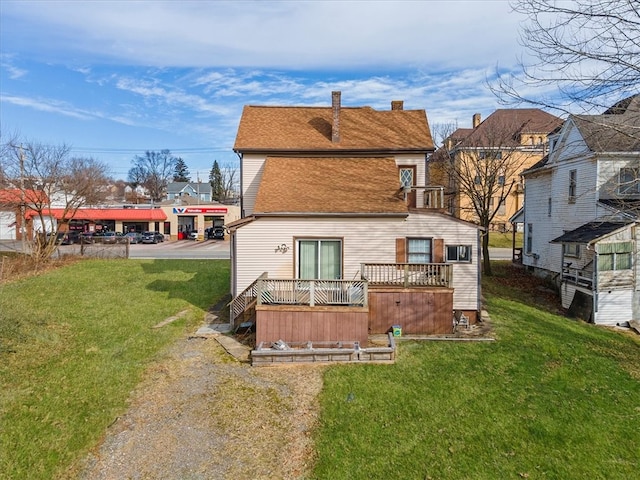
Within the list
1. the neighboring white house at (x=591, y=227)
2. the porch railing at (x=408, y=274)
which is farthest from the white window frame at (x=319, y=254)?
the neighboring white house at (x=591, y=227)

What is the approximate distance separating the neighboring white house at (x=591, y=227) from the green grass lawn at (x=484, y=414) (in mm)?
6041

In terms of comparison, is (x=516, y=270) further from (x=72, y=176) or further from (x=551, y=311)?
(x=72, y=176)

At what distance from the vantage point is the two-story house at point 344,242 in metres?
12.0

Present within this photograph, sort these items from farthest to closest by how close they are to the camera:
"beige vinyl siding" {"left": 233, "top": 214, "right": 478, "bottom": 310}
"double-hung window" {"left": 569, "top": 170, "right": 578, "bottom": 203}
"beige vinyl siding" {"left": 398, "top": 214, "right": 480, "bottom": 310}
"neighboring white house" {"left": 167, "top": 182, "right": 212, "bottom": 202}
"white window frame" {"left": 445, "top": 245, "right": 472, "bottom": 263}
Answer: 1. "neighboring white house" {"left": 167, "top": 182, "right": 212, "bottom": 202}
2. "double-hung window" {"left": 569, "top": 170, "right": 578, "bottom": 203}
3. "white window frame" {"left": 445, "top": 245, "right": 472, "bottom": 263}
4. "beige vinyl siding" {"left": 398, "top": 214, "right": 480, "bottom": 310}
5. "beige vinyl siding" {"left": 233, "top": 214, "right": 478, "bottom": 310}

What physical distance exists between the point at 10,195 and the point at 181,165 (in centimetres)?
8941

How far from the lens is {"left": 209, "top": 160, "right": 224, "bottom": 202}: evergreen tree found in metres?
95.6

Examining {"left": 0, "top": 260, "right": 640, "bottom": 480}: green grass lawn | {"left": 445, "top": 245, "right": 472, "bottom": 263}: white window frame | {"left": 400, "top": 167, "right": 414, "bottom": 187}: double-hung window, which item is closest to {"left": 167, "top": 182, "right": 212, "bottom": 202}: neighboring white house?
{"left": 0, "top": 260, "right": 640, "bottom": 480}: green grass lawn

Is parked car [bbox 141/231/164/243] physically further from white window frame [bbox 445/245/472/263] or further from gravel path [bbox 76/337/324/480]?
white window frame [bbox 445/245/472/263]

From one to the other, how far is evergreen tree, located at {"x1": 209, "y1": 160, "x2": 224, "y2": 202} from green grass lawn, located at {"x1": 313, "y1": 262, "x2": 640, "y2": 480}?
→ 88.9m

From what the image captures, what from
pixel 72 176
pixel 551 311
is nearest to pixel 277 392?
pixel 551 311

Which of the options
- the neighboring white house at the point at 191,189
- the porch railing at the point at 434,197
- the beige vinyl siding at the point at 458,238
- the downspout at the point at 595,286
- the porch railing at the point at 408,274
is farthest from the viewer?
the neighboring white house at the point at 191,189

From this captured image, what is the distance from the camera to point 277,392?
30.3 feet

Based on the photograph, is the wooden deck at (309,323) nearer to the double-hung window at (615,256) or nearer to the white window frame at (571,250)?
the double-hung window at (615,256)

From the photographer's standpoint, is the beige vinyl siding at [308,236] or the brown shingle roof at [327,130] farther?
the brown shingle roof at [327,130]
